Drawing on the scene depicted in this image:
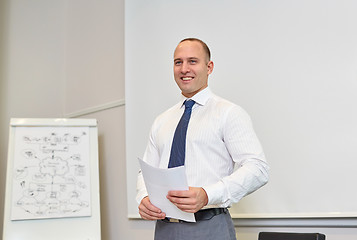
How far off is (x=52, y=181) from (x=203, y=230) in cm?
189

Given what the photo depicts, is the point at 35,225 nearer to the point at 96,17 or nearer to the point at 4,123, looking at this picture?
the point at 4,123

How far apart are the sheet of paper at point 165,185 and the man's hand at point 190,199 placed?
23 millimetres

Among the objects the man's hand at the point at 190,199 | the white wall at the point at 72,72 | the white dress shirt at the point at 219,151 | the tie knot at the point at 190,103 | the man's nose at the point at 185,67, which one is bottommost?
the man's hand at the point at 190,199

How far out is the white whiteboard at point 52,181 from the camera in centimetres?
331

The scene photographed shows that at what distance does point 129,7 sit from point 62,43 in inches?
43.3

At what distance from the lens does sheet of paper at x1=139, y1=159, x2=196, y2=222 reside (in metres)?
1.68

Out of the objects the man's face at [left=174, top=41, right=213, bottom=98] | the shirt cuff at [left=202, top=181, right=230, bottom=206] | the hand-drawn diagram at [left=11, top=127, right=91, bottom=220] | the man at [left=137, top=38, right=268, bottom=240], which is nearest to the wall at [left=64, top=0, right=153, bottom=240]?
the hand-drawn diagram at [left=11, top=127, right=91, bottom=220]

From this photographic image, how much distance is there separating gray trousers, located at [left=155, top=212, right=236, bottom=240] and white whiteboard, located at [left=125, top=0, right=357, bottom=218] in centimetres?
72

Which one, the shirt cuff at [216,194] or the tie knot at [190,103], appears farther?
the tie knot at [190,103]

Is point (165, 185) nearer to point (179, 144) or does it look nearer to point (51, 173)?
point (179, 144)

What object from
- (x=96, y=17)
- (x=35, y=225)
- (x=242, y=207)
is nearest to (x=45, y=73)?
(x=96, y=17)

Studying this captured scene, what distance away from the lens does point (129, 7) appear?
3594mm

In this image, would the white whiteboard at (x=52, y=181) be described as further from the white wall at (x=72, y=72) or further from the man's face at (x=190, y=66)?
the man's face at (x=190, y=66)

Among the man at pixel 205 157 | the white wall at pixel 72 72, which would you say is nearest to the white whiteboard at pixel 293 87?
the man at pixel 205 157
